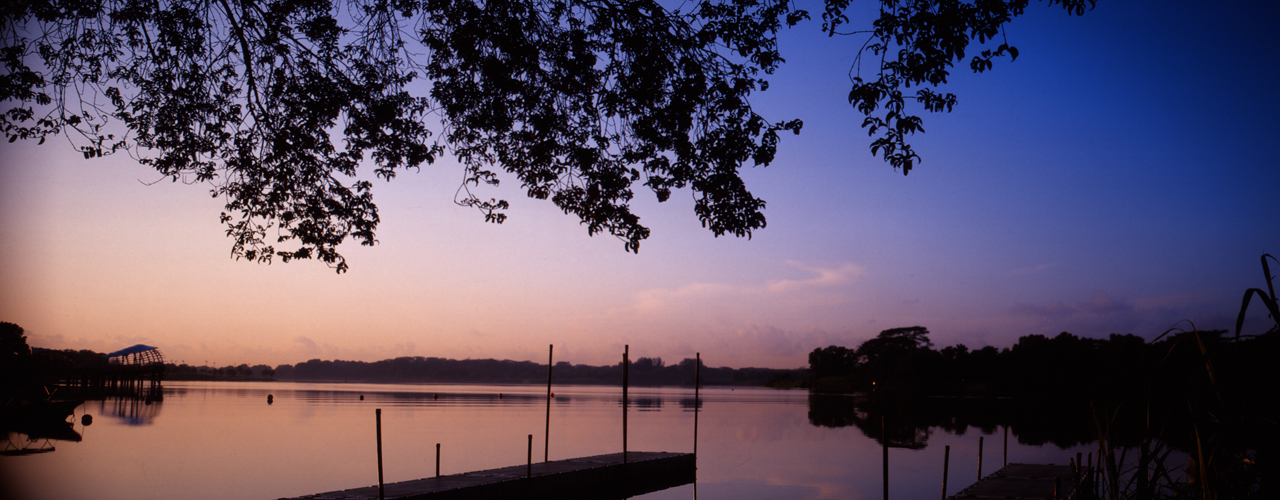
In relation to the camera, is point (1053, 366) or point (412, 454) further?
point (412, 454)

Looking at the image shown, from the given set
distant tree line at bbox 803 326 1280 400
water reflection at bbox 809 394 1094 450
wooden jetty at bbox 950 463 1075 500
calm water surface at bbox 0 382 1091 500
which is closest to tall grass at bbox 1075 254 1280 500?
distant tree line at bbox 803 326 1280 400

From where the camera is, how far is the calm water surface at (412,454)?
19.9 meters

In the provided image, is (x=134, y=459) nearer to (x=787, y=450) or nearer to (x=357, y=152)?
(x=357, y=152)

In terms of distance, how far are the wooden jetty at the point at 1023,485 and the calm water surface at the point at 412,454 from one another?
3.14 meters

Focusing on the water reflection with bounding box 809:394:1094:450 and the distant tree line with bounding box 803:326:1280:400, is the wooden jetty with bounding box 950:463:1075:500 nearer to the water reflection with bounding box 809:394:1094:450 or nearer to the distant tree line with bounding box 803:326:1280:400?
the distant tree line with bounding box 803:326:1280:400

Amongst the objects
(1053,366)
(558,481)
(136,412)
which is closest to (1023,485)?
(558,481)

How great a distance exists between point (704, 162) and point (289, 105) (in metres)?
5.17

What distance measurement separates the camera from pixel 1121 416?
2.10 metres

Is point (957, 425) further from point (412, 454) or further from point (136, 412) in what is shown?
point (136, 412)

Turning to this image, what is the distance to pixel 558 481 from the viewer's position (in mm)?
16391

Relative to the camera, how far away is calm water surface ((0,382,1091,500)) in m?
19.9

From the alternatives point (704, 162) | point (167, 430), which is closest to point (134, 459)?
point (167, 430)

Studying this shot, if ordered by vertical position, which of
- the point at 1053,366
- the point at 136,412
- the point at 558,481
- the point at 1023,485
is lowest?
the point at 136,412

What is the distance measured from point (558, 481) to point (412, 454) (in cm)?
1188
